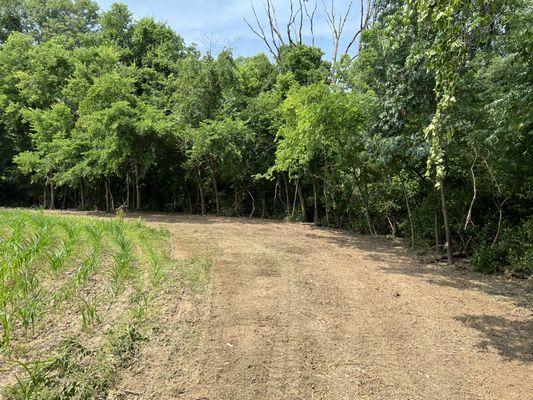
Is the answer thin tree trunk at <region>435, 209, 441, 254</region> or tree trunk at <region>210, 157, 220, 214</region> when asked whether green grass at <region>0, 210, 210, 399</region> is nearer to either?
thin tree trunk at <region>435, 209, 441, 254</region>

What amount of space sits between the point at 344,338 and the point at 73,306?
2804 millimetres

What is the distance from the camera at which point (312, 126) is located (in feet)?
32.0

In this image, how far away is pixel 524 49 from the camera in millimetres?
4867

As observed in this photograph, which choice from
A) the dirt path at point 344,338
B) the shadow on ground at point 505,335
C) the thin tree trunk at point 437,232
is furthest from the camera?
the thin tree trunk at point 437,232

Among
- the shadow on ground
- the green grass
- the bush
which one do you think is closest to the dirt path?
the shadow on ground

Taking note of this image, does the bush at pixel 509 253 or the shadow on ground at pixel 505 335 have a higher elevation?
the bush at pixel 509 253

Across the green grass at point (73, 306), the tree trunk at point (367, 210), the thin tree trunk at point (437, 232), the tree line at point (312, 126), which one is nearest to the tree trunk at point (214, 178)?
the tree line at point (312, 126)

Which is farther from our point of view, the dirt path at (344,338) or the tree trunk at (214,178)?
the tree trunk at (214,178)

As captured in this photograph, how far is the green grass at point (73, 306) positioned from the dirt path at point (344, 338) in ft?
1.01

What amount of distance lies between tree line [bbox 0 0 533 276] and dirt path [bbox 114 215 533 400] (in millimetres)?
1680

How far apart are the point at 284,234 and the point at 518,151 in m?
6.07

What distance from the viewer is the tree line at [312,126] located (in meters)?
5.97

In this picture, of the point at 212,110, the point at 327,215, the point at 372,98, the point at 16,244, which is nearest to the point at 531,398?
the point at 16,244

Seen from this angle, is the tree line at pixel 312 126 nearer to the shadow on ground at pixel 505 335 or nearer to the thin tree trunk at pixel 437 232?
the thin tree trunk at pixel 437 232
